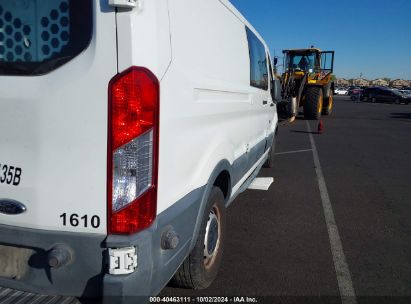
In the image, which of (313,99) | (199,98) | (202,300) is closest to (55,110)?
(199,98)

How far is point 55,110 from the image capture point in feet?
5.88

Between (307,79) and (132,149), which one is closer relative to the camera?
(132,149)

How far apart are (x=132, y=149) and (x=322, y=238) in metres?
2.97

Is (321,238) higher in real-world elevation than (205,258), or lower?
lower

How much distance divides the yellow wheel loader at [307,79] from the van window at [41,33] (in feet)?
48.9

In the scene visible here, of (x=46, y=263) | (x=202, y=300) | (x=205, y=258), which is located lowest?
(x=202, y=300)

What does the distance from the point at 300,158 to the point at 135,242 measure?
24.0ft

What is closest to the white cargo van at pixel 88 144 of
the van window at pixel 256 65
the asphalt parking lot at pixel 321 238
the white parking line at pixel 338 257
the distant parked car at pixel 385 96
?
the asphalt parking lot at pixel 321 238

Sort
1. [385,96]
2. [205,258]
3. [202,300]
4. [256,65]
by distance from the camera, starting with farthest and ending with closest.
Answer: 1. [385,96]
2. [256,65]
3. [205,258]
4. [202,300]

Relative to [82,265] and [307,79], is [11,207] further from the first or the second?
[307,79]

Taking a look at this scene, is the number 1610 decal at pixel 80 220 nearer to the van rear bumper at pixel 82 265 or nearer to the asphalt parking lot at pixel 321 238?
the van rear bumper at pixel 82 265

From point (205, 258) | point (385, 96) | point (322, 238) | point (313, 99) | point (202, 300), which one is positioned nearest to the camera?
point (202, 300)

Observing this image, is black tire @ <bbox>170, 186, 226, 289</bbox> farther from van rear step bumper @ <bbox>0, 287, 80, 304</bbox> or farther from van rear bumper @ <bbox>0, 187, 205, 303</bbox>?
van rear step bumper @ <bbox>0, 287, 80, 304</bbox>

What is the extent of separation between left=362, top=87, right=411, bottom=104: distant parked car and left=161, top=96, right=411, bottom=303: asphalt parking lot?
1331 inches
